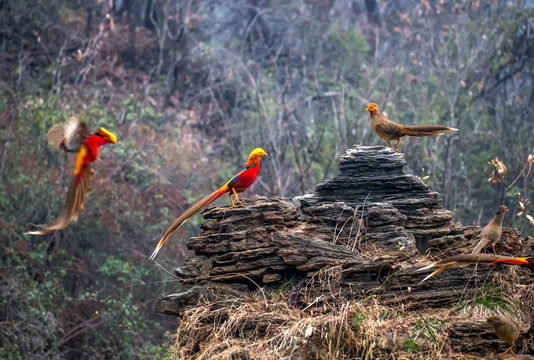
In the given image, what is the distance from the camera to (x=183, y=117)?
1980 centimetres

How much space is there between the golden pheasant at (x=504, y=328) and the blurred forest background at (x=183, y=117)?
20.4ft

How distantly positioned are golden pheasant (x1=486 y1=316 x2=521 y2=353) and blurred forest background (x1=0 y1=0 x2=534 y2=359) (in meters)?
6.23

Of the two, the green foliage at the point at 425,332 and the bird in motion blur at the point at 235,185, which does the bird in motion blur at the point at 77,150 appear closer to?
the bird in motion blur at the point at 235,185

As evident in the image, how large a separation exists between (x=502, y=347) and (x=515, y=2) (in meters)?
14.7

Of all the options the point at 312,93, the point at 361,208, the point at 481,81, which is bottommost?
the point at 312,93

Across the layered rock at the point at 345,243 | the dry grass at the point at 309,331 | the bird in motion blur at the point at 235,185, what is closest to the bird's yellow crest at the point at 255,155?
the bird in motion blur at the point at 235,185

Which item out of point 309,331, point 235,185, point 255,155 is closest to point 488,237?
point 309,331

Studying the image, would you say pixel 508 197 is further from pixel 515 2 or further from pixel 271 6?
pixel 271 6

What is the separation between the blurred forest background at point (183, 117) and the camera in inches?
538

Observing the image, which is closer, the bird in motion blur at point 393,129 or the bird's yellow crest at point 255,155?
the bird's yellow crest at point 255,155

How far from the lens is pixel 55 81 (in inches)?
683

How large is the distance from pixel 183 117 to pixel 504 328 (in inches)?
593

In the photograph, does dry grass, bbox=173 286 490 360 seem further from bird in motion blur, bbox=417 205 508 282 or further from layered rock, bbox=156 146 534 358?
bird in motion blur, bbox=417 205 508 282

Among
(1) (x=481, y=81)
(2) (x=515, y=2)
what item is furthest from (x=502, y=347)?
(2) (x=515, y=2)
